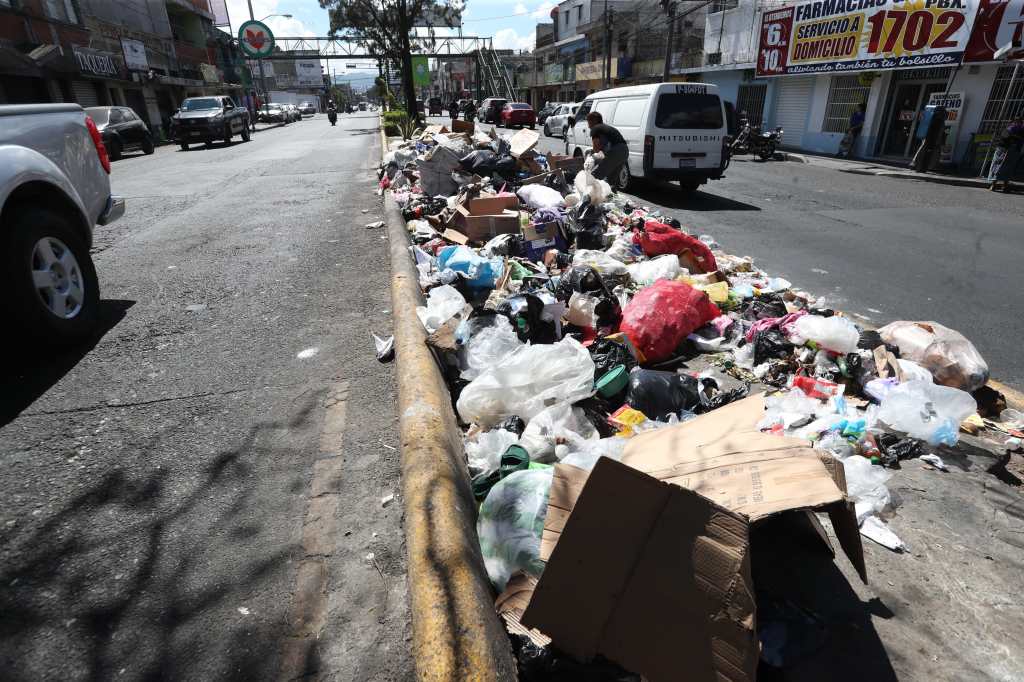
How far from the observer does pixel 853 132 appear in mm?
18141

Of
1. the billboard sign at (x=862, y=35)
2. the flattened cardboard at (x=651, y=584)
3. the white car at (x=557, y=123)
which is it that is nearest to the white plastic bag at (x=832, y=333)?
the flattened cardboard at (x=651, y=584)

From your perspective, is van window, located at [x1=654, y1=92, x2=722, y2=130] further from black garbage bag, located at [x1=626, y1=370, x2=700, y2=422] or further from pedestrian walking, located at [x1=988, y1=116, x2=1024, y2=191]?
black garbage bag, located at [x1=626, y1=370, x2=700, y2=422]

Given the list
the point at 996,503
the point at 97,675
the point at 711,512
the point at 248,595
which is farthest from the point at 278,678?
the point at 996,503

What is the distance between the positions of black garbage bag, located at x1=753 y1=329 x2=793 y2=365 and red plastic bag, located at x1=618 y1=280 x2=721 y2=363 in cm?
46

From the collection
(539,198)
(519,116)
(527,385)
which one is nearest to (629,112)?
(539,198)

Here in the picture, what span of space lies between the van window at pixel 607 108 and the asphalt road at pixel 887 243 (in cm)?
155

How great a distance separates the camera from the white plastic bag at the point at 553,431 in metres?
2.54

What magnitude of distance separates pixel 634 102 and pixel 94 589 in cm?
1078

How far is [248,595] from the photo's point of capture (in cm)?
178

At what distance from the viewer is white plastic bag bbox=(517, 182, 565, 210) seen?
686 cm

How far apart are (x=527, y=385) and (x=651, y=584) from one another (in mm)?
1514

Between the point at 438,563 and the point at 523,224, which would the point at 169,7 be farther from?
the point at 438,563

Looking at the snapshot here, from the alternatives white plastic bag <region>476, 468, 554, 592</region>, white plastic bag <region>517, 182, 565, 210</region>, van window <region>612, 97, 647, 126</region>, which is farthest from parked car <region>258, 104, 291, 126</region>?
white plastic bag <region>476, 468, 554, 592</region>

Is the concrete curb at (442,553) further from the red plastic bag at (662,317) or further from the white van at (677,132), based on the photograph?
the white van at (677,132)
